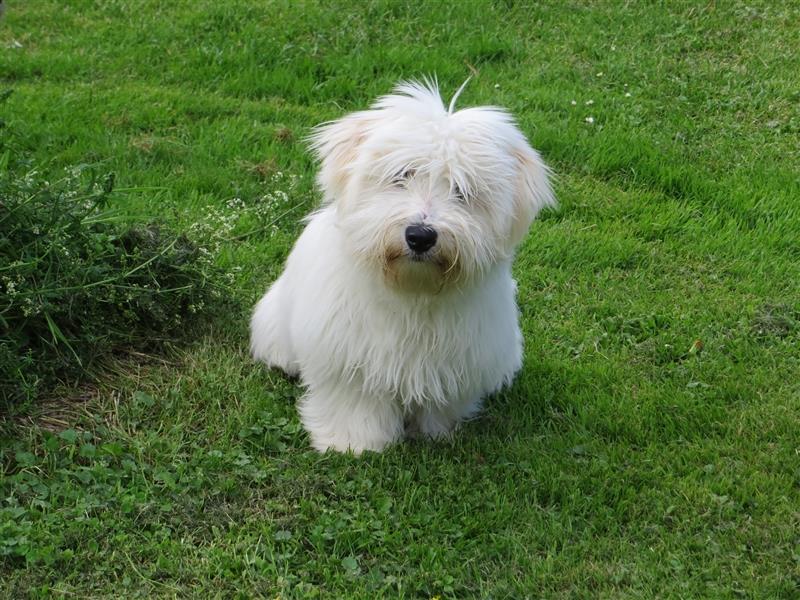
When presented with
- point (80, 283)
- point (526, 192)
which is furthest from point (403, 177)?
point (80, 283)

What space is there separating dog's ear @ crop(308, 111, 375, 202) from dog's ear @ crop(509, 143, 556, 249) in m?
0.59

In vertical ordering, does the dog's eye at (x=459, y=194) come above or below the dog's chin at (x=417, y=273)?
above

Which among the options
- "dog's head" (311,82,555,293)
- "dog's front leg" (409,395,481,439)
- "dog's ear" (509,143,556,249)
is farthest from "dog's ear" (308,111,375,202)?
"dog's front leg" (409,395,481,439)

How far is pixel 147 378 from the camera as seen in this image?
4.66 m

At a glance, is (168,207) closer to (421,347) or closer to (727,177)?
(421,347)

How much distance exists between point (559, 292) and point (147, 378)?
226 centimetres

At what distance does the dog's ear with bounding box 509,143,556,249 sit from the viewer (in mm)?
3900

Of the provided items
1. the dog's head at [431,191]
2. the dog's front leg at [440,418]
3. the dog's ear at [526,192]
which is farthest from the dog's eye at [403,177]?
the dog's front leg at [440,418]

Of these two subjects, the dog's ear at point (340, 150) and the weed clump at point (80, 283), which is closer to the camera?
the dog's ear at point (340, 150)

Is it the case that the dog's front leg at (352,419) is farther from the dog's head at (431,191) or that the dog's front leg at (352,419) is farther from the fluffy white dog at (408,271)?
the dog's head at (431,191)

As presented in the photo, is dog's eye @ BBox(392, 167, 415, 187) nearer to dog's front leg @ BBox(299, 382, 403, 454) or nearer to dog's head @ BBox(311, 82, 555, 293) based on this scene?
dog's head @ BBox(311, 82, 555, 293)

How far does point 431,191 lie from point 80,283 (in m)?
1.72

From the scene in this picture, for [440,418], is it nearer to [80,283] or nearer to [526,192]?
[526,192]

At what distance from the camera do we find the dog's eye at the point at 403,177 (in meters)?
3.71
